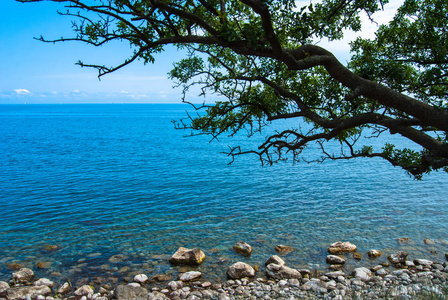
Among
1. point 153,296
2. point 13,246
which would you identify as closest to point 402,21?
point 153,296

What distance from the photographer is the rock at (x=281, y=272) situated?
12.8m

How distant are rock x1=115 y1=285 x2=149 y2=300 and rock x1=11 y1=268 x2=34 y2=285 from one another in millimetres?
3845

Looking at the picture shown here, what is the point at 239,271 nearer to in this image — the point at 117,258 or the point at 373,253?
the point at 117,258

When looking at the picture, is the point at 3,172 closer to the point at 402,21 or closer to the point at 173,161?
the point at 173,161

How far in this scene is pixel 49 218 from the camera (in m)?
20.6

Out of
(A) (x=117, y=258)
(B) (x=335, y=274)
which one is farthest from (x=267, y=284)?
(A) (x=117, y=258)

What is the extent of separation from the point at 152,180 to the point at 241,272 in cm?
1956

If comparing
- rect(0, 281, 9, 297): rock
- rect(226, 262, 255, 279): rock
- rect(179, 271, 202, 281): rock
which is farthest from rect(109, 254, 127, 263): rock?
rect(226, 262, 255, 279): rock

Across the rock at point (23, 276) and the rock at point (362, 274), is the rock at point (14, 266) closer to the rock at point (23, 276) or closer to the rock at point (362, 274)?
the rock at point (23, 276)

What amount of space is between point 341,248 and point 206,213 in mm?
8652

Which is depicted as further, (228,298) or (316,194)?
(316,194)

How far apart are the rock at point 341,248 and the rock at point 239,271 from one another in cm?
414

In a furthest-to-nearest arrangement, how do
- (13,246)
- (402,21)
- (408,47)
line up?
(13,246) < (402,21) < (408,47)

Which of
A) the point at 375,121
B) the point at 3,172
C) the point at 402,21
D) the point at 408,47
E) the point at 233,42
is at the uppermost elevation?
the point at 402,21
